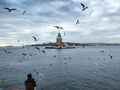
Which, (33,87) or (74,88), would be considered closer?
(33,87)

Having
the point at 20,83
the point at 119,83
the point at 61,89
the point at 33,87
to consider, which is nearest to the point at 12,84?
the point at 20,83

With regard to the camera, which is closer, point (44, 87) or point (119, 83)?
point (44, 87)

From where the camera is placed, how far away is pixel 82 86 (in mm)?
38062

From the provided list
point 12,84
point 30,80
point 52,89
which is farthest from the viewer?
point 12,84

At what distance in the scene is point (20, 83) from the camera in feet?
132

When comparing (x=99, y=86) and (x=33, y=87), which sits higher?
(x=33, y=87)

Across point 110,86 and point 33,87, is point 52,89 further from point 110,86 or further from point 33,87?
point 33,87

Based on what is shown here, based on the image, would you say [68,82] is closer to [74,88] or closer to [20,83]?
[74,88]

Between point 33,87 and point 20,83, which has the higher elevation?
point 33,87

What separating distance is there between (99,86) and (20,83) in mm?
13050

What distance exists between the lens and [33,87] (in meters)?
19.6

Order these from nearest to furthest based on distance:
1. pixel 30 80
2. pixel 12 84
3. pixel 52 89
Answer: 1. pixel 30 80
2. pixel 52 89
3. pixel 12 84

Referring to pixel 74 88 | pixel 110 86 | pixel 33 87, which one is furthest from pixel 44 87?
pixel 33 87

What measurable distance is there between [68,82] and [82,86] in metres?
4.34
